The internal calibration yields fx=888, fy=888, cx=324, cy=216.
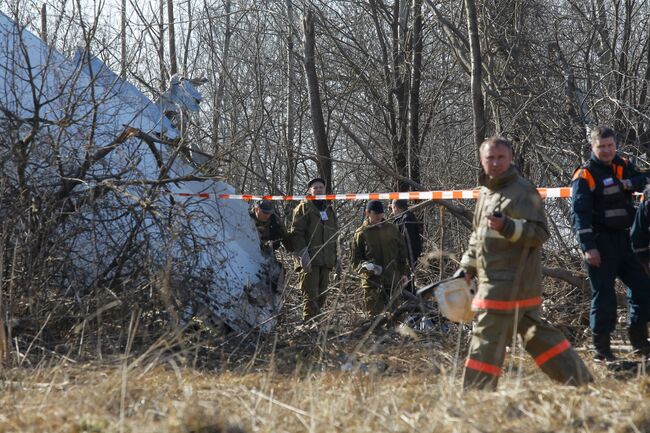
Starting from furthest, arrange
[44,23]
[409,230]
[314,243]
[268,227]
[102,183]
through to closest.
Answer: [409,230] < [314,243] < [268,227] < [44,23] < [102,183]

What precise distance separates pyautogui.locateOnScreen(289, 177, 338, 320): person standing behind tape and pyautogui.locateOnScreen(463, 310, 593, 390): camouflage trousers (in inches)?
192

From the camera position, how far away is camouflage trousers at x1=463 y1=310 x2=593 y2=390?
511cm

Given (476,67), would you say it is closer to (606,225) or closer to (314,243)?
(314,243)

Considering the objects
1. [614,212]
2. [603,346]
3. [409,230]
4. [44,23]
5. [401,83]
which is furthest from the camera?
[401,83]

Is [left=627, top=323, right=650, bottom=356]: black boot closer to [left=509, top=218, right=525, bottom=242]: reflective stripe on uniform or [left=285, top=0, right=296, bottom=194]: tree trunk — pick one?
[left=509, top=218, right=525, bottom=242]: reflective stripe on uniform

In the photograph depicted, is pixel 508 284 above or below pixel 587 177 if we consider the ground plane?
below

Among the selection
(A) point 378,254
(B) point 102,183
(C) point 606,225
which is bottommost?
(A) point 378,254

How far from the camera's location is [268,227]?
1022 centimetres

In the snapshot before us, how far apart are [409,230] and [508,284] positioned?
5.81 metres

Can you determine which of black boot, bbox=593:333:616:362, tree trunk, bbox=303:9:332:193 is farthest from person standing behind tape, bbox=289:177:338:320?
black boot, bbox=593:333:616:362

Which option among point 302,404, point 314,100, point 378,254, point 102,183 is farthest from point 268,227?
point 302,404

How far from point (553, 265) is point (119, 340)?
4876 mm

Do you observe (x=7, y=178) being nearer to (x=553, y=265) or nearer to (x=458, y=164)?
(x=553, y=265)

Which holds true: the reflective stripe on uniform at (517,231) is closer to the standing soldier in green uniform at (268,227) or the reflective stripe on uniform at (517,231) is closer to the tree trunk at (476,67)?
the tree trunk at (476,67)
